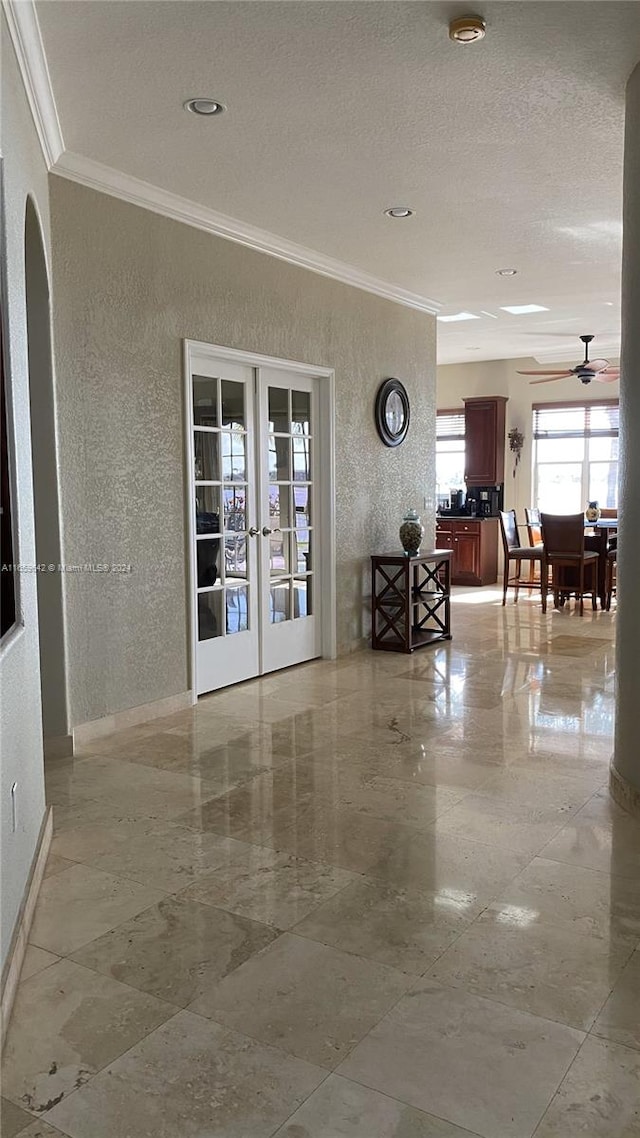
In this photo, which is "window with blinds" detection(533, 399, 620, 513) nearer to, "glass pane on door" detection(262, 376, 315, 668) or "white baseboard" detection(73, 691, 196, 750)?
"glass pane on door" detection(262, 376, 315, 668)

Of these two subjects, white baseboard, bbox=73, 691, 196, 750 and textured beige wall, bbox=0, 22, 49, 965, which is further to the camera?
white baseboard, bbox=73, 691, 196, 750

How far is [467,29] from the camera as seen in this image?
2.87 m

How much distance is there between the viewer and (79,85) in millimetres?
3271

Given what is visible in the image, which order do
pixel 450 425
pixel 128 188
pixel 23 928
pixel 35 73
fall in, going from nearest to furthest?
pixel 23 928
pixel 35 73
pixel 128 188
pixel 450 425

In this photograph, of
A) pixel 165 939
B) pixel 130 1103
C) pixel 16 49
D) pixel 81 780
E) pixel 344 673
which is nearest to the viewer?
pixel 130 1103

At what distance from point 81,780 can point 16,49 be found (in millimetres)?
2752

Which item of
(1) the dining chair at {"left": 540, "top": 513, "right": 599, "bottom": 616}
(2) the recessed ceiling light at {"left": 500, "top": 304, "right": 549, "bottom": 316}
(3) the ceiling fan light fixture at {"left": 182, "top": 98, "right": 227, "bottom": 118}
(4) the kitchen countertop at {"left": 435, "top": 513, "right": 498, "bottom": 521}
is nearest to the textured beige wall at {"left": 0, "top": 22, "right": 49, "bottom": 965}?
(3) the ceiling fan light fixture at {"left": 182, "top": 98, "right": 227, "bottom": 118}

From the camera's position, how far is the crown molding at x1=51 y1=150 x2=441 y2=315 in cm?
407

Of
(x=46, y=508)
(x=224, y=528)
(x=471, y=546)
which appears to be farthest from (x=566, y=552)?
(x=46, y=508)

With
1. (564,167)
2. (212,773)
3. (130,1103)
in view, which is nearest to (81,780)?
(212,773)

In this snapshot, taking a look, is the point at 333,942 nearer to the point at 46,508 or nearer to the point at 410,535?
the point at 46,508

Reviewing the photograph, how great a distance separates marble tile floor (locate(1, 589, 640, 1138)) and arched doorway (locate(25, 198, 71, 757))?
0.27 meters

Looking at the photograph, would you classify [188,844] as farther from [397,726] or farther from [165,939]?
[397,726]

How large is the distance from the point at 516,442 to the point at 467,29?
8298 millimetres
